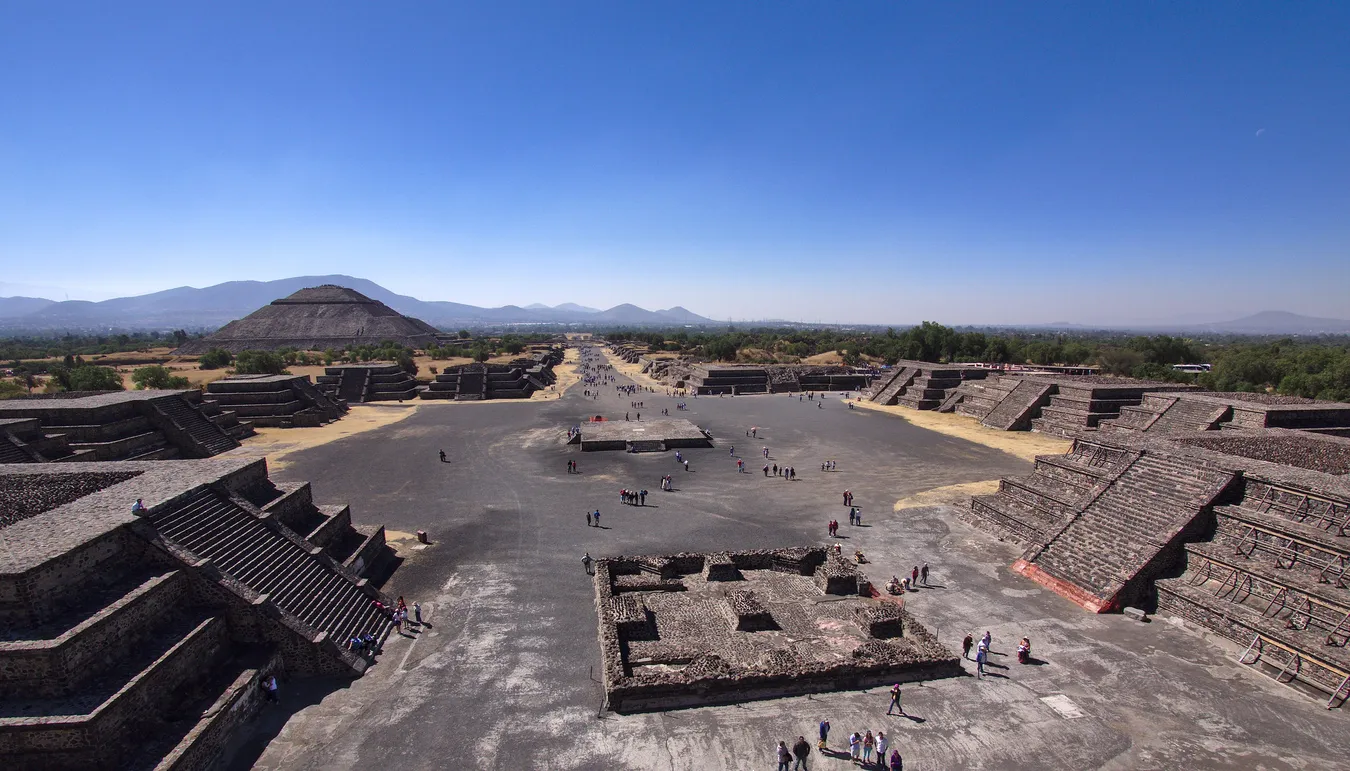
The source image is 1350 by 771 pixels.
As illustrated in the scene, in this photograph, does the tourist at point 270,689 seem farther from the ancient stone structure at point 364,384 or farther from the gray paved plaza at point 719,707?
the ancient stone structure at point 364,384

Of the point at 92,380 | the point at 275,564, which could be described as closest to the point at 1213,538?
the point at 275,564

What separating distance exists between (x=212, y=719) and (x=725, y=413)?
44.6m

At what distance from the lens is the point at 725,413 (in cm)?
5344

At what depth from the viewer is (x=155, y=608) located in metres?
12.5

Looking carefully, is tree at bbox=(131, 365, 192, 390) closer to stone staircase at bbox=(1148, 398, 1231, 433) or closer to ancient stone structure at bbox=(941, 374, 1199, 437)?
ancient stone structure at bbox=(941, 374, 1199, 437)

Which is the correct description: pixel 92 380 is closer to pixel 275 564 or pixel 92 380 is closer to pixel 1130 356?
pixel 275 564

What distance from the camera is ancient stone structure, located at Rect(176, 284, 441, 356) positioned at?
12562 cm

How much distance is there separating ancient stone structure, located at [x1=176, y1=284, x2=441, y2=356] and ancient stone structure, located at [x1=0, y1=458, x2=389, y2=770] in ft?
404

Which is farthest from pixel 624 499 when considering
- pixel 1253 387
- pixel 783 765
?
pixel 1253 387

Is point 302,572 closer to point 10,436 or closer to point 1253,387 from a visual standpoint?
point 10,436

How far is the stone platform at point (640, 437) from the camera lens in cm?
3759

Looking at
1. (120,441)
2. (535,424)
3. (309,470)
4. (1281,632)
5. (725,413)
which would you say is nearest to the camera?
(1281,632)

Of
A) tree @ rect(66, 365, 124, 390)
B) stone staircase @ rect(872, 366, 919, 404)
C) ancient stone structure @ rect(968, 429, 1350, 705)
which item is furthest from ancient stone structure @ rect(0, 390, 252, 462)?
stone staircase @ rect(872, 366, 919, 404)

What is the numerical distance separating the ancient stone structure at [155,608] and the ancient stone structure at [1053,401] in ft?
140
